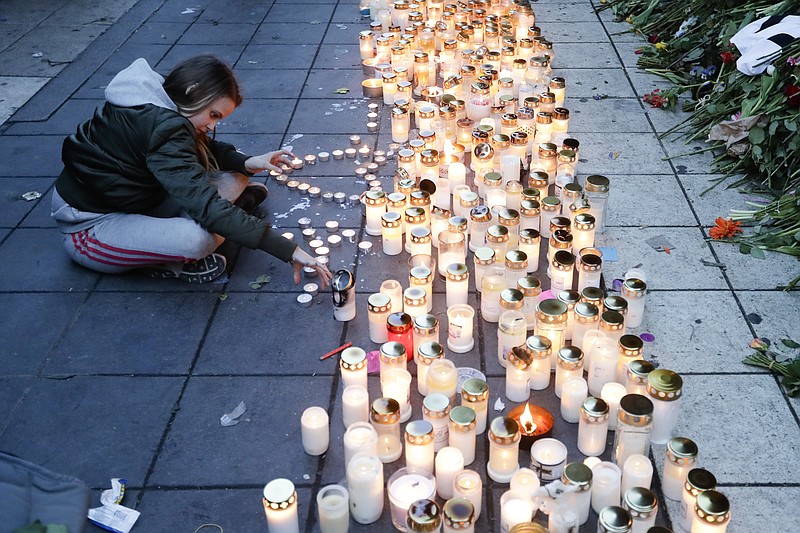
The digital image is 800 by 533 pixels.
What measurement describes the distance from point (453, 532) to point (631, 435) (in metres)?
0.72

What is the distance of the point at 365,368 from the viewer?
3.11 meters

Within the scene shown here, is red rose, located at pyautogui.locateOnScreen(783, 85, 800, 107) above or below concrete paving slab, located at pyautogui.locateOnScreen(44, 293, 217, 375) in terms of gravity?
above

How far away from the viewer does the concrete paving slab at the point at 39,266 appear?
3.95 m

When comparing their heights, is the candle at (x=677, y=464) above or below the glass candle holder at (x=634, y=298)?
above

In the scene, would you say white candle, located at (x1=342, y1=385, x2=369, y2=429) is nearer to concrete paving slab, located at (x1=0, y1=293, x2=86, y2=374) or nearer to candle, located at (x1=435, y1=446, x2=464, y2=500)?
candle, located at (x1=435, y1=446, x2=464, y2=500)

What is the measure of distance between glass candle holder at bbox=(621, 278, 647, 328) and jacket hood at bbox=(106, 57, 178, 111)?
2.15 meters

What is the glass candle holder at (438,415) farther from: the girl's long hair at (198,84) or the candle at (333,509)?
the girl's long hair at (198,84)

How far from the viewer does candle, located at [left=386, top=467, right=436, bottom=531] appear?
2.57 meters

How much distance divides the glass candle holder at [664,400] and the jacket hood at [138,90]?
7.69 feet

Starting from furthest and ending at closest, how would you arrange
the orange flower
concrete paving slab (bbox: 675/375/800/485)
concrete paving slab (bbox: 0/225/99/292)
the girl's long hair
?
the orange flower < concrete paving slab (bbox: 0/225/99/292) < the girl's long hair < concrete paving slab (bbox: 675/375/800/485)

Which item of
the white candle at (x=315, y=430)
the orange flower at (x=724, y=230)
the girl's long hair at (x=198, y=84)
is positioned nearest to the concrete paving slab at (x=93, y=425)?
the white candle at (x=315, y=430)

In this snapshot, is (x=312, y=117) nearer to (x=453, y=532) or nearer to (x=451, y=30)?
(x=451, y=30)

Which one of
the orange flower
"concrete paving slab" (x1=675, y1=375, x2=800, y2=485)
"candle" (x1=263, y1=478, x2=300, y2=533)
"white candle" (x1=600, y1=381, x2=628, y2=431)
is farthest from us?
the orange flower

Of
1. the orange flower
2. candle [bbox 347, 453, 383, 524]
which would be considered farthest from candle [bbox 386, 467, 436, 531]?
the orange flower
